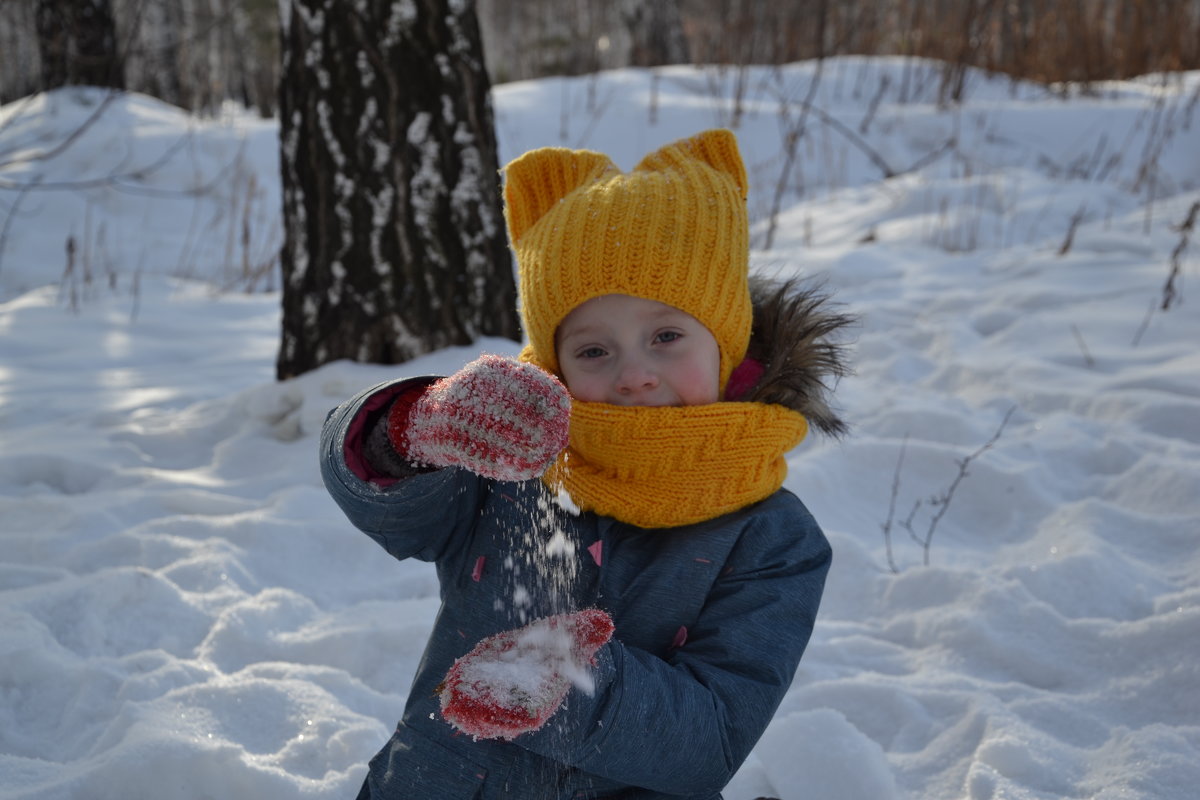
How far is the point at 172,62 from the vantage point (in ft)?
38.0

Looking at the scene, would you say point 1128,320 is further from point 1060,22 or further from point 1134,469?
point 1060,22

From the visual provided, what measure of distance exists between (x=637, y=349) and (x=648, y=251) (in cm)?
15

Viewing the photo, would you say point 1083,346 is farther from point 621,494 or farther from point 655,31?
point 655,31

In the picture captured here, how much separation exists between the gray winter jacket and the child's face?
0.19 metres

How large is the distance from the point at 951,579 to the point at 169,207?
246 inches

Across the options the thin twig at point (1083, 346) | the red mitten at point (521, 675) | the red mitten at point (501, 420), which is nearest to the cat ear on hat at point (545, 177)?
the red mitten at point (501, 420)

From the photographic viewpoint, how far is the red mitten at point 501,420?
47.6 inches

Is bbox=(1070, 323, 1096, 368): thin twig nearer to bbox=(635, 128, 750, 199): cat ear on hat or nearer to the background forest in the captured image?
bbox=(635, 128, 750, 199): cat ear on hat

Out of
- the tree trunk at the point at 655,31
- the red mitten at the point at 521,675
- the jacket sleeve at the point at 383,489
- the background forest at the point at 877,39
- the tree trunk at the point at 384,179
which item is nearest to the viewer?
the red mitten at the point at 521,675

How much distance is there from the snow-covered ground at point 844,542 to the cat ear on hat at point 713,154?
1052 mm

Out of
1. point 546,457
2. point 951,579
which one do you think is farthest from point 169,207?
point 546,457

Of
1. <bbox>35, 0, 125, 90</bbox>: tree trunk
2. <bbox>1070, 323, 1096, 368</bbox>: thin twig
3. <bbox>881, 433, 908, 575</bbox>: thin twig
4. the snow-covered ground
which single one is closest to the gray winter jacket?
the snow-covered ground

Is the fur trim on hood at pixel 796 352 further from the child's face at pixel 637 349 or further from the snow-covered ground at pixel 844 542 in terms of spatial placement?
the snow-covered ground at pixel 844 542

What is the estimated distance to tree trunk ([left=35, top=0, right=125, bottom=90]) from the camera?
26.4 ft
